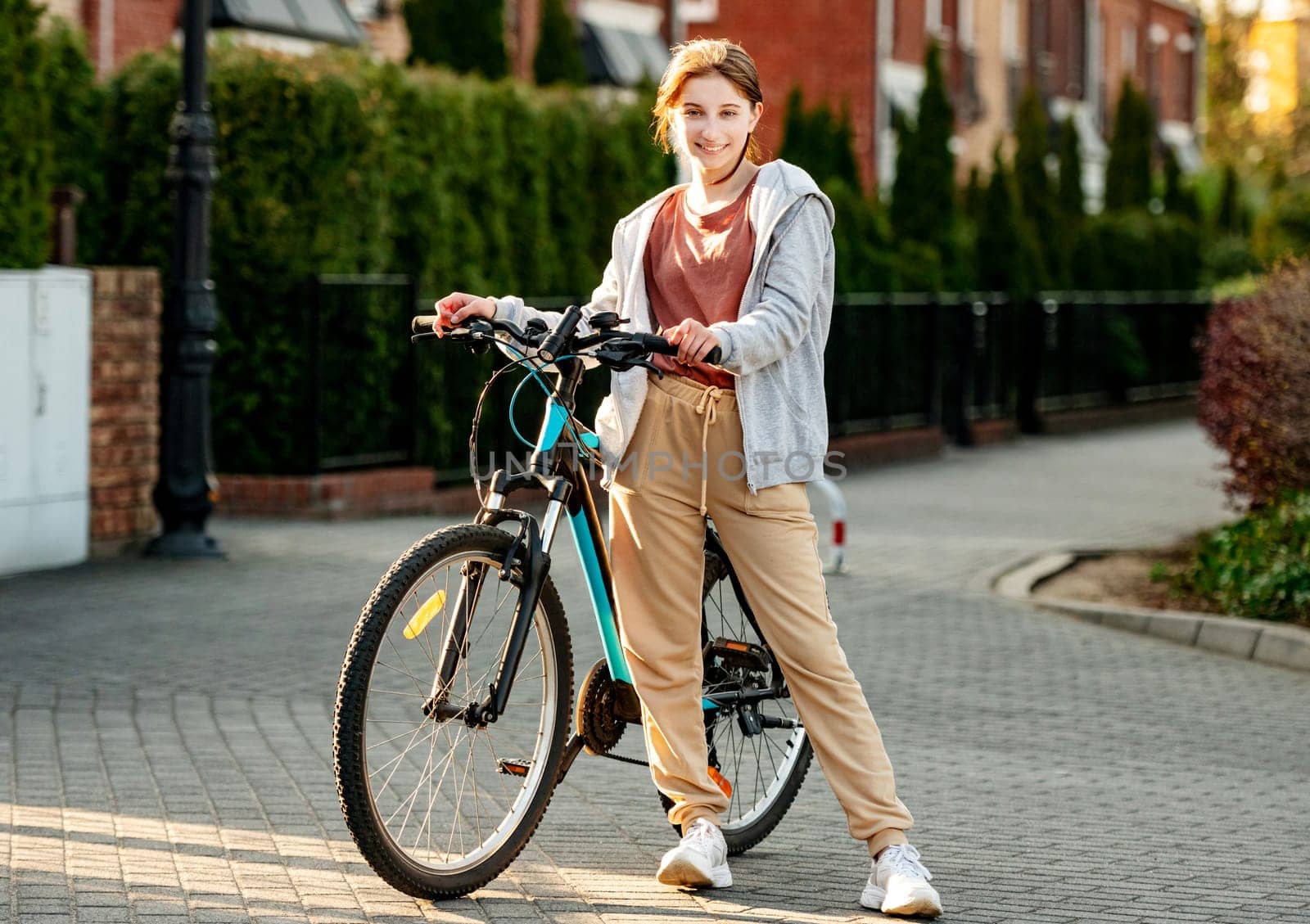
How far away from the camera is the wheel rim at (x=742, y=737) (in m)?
5.19

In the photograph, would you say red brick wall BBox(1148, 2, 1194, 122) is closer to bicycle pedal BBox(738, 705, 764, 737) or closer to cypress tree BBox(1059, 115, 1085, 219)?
cypress tree BBox(1059, 115, 1085, 219)

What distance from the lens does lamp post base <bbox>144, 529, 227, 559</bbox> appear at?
11.2m

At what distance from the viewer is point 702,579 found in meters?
4.98

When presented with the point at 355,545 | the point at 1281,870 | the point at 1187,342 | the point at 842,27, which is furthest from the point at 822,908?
the point at 842,27

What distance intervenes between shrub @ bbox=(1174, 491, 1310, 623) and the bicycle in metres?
5.03

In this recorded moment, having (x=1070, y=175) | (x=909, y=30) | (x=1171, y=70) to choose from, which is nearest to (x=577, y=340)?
(x=1070, y=175)

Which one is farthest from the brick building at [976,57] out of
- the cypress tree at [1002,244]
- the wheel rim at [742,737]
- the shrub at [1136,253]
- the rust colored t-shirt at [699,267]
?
the rust colored t-shirt at [699,267]

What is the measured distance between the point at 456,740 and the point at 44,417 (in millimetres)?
→ 6467

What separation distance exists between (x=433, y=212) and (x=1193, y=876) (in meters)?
10.2

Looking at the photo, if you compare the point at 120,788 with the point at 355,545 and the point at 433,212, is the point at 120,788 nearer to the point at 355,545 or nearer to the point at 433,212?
the point at 355,545

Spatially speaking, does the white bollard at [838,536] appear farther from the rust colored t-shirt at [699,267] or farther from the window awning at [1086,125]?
the window awning at [1086,125]

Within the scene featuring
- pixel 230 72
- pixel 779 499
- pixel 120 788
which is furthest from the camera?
pixel 230 72

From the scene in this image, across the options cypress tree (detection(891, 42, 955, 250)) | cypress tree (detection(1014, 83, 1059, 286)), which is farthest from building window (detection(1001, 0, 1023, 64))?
cypress tree (detection(891, 42, 955, 250))

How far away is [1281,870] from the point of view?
536cm
